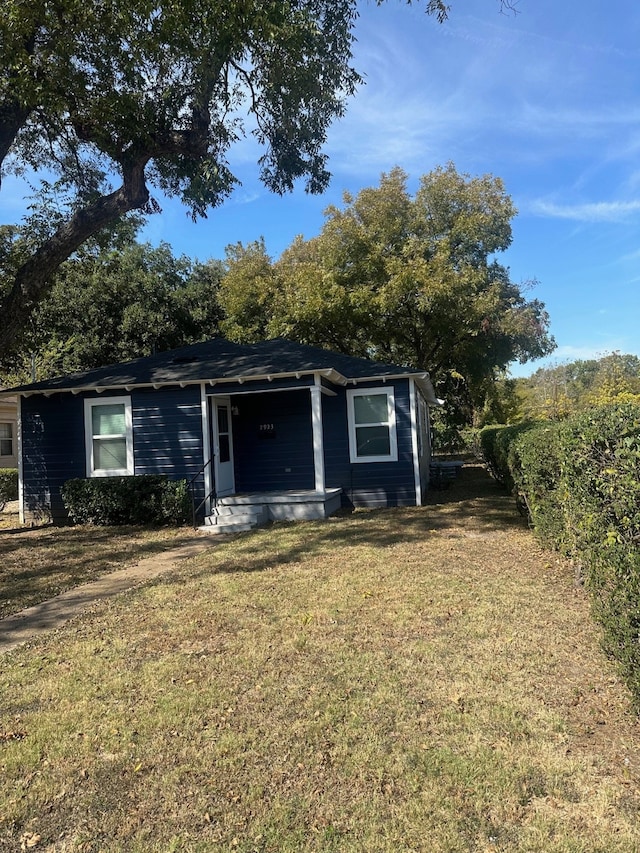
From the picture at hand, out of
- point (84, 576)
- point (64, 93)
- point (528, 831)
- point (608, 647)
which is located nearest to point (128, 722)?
point (528, 831)

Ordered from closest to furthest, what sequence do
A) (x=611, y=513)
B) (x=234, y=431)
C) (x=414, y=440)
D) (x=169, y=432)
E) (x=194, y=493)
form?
(x=611, y=513) < (x=194, y=493) < (x=169, y=432) < (x=414, y=440) < (x=234, y=431)

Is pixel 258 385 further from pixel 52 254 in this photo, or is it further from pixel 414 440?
pixel 52 254

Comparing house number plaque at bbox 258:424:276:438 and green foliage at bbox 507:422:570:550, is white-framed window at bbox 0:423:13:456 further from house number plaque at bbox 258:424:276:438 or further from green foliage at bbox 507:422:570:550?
green foliage at bbox 507:422:570:550

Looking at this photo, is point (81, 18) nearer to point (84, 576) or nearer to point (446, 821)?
point (84, 576)

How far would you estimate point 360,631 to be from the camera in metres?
4.24

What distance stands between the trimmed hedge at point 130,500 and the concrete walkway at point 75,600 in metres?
2.34

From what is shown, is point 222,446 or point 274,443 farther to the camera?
point 274,443

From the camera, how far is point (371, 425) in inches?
444

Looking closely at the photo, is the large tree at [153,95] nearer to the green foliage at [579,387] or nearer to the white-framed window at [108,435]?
the white-framed window at [108,435]

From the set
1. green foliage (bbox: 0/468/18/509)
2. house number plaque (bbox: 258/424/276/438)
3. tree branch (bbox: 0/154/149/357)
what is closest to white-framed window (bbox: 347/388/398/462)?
house number plaque (bbox: 258/424/276/438)

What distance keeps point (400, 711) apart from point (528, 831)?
986mm

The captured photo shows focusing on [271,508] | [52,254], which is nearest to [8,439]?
[52,254]

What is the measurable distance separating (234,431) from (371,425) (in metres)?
3.05

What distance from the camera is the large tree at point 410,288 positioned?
59.3 ft
